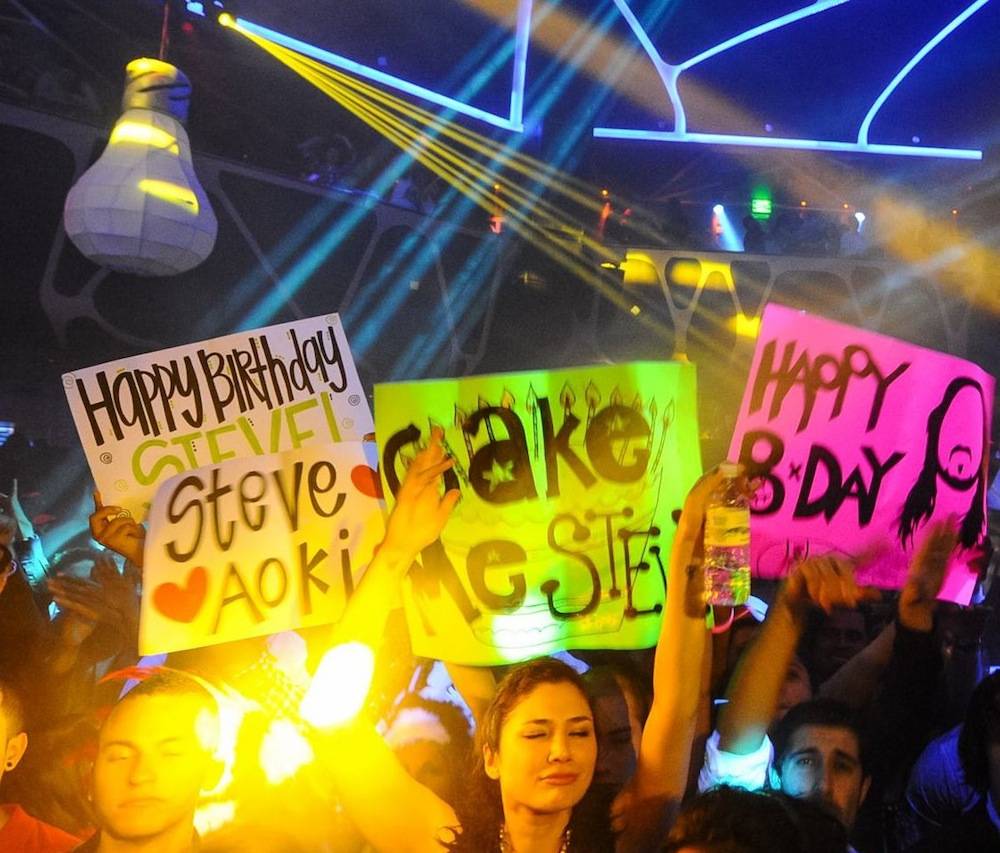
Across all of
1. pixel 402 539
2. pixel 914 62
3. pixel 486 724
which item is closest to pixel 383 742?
pixel 486 724

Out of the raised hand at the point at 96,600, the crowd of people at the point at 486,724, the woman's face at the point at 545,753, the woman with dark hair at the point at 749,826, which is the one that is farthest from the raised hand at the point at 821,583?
the raised hand at the point at 96,600

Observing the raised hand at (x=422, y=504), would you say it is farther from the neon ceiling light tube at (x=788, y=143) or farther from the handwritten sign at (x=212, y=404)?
the neon ceiling light tube at (x=788, y=143)

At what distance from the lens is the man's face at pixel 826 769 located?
216cm

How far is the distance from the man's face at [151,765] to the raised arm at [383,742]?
36cm

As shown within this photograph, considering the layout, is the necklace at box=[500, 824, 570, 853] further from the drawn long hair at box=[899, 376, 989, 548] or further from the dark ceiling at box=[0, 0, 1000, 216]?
the dark ceiling at box=[0, 0, 1000, 216]

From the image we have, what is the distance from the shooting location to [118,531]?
218 cm

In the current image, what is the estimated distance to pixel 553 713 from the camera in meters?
2.03

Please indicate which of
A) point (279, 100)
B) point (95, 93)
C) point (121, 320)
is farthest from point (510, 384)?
point (95, 93)

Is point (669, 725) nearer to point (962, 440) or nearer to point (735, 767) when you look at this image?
point (735, 767)

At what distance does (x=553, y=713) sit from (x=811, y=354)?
4.06 feet

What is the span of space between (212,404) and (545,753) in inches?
52.5

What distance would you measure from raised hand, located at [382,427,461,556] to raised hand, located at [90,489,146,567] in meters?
0.71

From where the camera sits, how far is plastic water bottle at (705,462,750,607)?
2076mm

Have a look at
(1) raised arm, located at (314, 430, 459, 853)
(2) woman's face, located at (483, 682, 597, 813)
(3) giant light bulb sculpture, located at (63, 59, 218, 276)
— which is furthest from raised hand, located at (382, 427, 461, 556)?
(3) giant light bulb sculpture, located at (63, 59, 218, 276)
